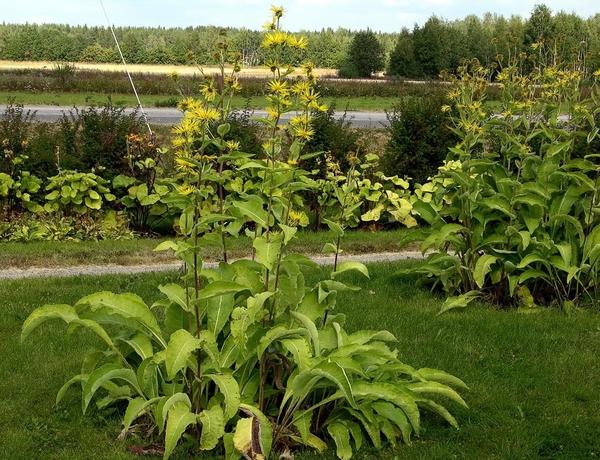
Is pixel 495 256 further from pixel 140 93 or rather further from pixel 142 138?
pixel 140 93

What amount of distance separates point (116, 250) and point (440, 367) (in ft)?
15.8

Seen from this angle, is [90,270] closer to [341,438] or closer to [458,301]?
[458,301]

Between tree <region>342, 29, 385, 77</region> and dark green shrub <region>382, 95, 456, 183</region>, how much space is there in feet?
105

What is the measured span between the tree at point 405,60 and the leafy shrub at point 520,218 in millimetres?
34613

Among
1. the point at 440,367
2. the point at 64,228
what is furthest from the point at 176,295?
the point at 64,228

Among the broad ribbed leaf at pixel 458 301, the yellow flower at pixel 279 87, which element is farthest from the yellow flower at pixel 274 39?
the broad ribbed leaf at pixel 458 301

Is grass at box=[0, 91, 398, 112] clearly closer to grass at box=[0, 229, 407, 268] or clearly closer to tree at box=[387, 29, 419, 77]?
grass at box=[0, 229, 407, 268]

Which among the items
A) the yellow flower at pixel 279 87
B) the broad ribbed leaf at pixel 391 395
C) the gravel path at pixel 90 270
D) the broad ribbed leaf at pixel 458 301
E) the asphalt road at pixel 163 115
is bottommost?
the gravel path at pixel 90 270

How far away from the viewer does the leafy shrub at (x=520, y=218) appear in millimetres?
6566

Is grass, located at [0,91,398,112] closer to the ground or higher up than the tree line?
closer to the ground

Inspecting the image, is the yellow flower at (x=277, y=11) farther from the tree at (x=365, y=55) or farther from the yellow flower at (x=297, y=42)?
the tree at (x=365, y=55)

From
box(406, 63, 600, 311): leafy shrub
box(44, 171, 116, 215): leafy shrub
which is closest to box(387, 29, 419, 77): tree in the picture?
box(44, 171, 116, 215): leafy shrub

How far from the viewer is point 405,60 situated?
135ft

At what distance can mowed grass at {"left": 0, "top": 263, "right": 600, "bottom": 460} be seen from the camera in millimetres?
4199
